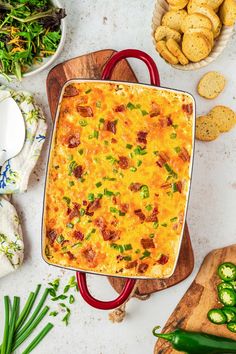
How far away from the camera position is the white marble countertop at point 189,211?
10.7 ft

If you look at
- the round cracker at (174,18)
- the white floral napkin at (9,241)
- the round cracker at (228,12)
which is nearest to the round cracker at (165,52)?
the round cracker at (174,18)

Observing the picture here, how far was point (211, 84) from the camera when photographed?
3.19 meters

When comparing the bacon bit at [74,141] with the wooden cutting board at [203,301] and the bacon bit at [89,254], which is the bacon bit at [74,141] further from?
the wooden cutting board at [203,301]

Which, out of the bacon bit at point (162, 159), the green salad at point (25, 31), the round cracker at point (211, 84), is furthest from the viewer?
the round cracker at point (211, 84)

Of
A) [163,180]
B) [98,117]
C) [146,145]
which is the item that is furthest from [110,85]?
[163,180]

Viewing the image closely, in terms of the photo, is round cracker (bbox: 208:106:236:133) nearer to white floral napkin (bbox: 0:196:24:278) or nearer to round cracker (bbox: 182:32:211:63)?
round cracker (bbox: 182:32:211:63)

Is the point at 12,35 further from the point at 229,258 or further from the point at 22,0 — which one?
the point at 229,258

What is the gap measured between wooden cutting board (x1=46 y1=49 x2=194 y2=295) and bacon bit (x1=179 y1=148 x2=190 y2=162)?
485 mm

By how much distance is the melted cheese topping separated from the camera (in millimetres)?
2877

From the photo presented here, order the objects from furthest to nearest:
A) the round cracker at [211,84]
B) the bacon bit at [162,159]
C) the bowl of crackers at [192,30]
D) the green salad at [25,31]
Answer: the round cracker at [211,84] → the green salad at [25,31] → the bowl of crackers at [192,30] → the bacon bit at [162,159]

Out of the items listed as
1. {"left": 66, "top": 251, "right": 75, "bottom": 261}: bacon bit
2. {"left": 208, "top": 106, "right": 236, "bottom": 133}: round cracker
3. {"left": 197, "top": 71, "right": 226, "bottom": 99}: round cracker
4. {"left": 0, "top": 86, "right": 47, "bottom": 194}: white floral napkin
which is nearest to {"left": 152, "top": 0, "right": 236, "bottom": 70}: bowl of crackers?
{"left": 197, "top": 71, "right": 226, "bottom": 99}: round cracker

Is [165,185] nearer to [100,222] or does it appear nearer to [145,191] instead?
[145,191]

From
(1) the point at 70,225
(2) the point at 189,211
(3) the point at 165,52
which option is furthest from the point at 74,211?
(3) the point at 165,52

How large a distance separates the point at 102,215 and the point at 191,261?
0.61 metres
